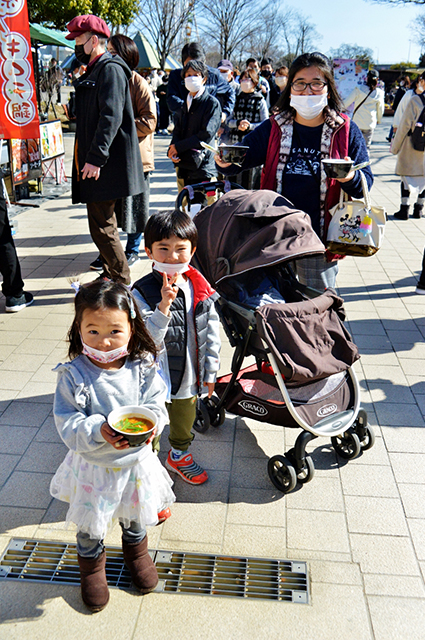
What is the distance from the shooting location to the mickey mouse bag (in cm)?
354

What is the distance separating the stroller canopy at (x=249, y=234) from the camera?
3070 millimetres

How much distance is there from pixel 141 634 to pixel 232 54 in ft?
154

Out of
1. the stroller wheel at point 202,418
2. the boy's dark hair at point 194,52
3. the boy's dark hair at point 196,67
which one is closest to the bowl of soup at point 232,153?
the stroller wheel at point 202,418

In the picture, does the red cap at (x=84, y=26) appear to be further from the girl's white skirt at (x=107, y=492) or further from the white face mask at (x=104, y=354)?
the girl's white skirt at (x=107, y=492)

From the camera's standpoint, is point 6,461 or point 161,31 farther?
point 161,31

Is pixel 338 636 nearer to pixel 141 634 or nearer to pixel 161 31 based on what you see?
pixel 141 634

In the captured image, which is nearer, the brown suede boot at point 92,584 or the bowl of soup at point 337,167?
the brown suede boot at point 92,584

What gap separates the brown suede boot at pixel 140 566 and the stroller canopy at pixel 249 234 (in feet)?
4.78

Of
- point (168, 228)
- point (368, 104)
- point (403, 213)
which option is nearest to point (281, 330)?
point (168, 228)

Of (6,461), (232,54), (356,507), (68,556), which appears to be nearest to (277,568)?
(356,507)

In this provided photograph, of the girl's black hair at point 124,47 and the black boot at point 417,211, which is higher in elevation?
the girl's black hair at point 124,47

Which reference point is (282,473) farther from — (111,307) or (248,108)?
(248,108)

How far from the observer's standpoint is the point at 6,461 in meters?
3.29

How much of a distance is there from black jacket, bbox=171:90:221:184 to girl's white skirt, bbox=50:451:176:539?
15.3 ft
